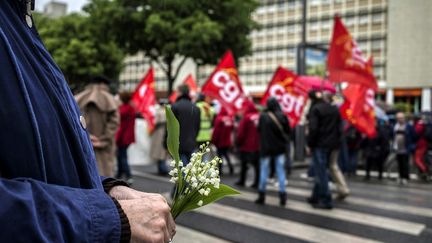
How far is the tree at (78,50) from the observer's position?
30312 mm

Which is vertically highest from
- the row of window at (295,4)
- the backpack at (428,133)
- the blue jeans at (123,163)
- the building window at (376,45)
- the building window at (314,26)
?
the row of window at (295,4)

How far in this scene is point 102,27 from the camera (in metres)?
20.7

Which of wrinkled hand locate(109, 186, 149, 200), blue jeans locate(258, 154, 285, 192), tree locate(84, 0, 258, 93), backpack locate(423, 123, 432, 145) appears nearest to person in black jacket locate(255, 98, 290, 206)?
blue jeans locate(258, 154, 285, 192)

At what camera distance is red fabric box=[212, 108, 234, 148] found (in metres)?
11.2

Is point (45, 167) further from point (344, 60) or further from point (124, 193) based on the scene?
point (344, 60)

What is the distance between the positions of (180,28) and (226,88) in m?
10.2

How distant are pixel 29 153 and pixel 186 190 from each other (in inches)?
17.5

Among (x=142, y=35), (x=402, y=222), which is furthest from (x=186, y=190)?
(x=142, y=35)

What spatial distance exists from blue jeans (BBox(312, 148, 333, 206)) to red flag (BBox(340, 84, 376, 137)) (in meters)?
2.76

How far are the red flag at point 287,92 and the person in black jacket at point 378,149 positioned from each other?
7.44ft

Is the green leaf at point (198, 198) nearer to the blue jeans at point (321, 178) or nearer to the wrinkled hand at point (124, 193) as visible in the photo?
the wrinkled hand at point (124, 193)

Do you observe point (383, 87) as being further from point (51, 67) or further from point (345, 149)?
point (51, 67)

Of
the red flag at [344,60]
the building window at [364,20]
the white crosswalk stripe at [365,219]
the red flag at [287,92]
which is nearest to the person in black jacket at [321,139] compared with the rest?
the white crosswalk stripe at [365,219]

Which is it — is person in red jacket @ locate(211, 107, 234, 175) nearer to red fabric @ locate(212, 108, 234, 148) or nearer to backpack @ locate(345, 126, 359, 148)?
red fabric @ locate(212, 108, 234, 148)
